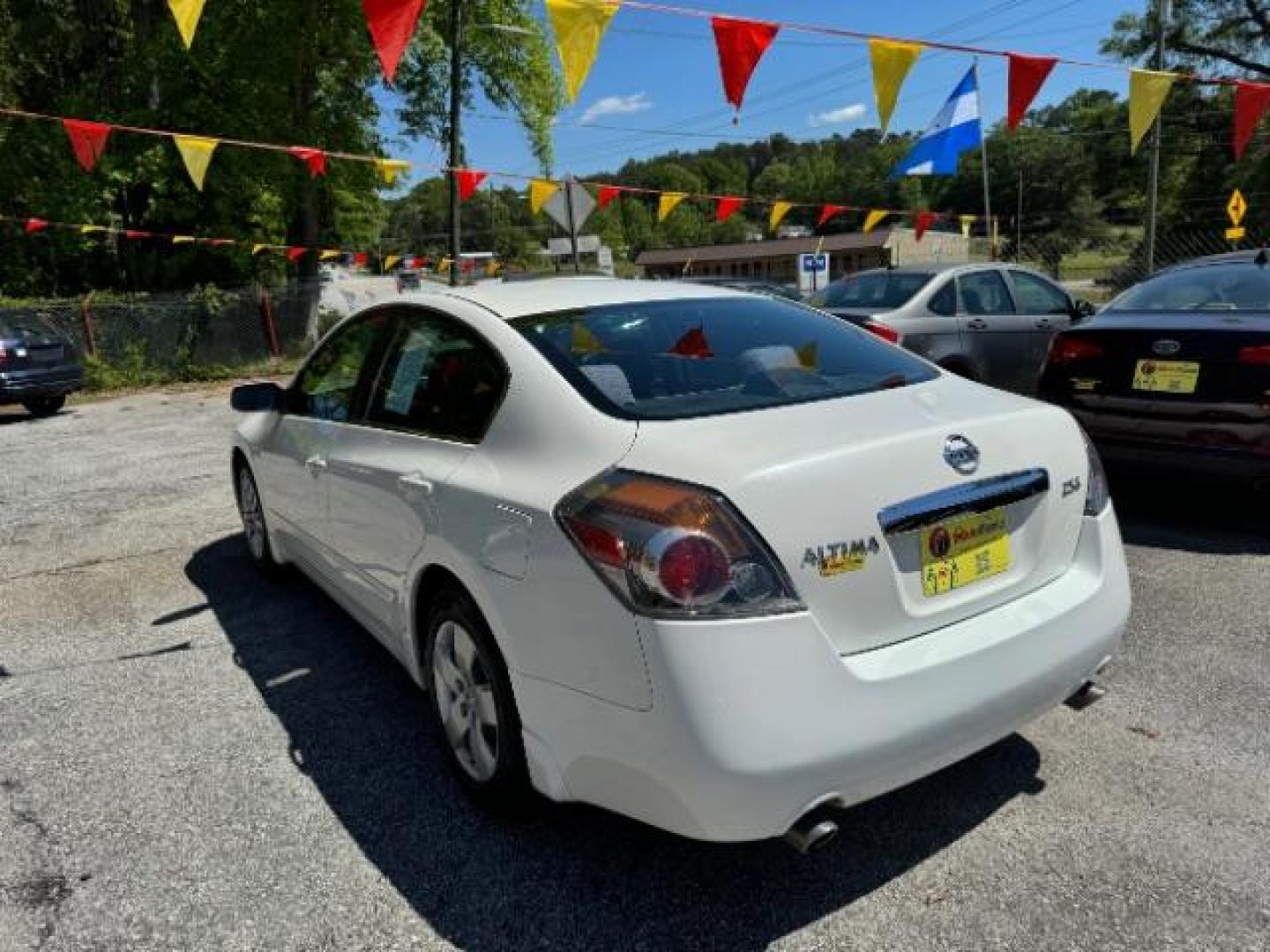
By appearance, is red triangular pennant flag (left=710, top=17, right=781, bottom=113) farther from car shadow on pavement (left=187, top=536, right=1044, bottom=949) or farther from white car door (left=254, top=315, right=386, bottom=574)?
car shadow on pavement (left=187, top=536, right=1044, bottom=949)

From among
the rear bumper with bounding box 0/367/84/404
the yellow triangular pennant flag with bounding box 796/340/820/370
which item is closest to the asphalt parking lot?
the yellow triangular pennant flag with bounding box 796/340/820/370

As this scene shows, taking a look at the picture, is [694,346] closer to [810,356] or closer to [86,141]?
[810,356]

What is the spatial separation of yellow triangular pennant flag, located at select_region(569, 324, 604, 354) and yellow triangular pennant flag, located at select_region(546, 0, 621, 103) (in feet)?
13.2

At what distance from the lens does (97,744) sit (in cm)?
335

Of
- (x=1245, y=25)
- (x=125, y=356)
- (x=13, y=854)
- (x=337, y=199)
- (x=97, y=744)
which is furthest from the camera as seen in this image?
(x=1245, y=25)

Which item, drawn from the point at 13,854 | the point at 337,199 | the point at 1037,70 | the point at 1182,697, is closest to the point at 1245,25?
the point at 337,199

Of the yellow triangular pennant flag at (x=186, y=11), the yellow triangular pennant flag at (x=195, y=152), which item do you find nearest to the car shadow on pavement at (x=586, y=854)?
the yellow triangular pennant flag at (x=186, y=11)

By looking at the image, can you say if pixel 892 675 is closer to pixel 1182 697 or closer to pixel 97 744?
pixel 1182 697

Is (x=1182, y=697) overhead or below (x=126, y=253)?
below

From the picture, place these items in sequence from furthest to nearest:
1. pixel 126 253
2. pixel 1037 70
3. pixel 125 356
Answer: pixel 126 253 → pixel 125 356 → pixel 1037 70

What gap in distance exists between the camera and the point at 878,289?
27.2 feet

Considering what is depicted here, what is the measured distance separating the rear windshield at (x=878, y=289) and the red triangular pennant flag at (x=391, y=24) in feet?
13.9

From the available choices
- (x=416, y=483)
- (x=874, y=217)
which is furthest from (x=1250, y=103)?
(x=874, y=217)

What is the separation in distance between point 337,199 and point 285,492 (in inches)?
845
